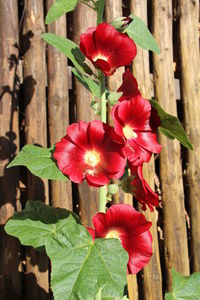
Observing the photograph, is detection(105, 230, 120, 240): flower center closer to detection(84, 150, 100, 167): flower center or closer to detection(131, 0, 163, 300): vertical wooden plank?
detection(84, 150, 100, 167): flower center

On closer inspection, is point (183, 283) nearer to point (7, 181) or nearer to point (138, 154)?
point (138, 154)

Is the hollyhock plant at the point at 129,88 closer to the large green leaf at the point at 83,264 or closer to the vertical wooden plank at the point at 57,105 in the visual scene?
the large green leaf at the point at 83,264

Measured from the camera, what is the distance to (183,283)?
1.64 meters

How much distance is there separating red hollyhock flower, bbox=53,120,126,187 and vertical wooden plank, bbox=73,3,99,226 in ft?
2.81

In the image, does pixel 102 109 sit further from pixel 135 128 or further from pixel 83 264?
pixel 83 264

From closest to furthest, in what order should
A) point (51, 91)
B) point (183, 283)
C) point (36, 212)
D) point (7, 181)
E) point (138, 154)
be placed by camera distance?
point (138, 154) < point (36, 212) < point (183, 283) < point (7, 181) < point (51, 91)

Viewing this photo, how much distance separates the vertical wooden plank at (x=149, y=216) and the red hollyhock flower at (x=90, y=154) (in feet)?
3.58

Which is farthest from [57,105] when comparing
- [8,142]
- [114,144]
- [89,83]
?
[114,144]

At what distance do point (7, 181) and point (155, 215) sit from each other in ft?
3.01

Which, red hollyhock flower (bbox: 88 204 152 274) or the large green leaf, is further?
red hollyhock flower (bbox: 88 204 152 274)

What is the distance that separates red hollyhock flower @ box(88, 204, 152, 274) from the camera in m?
1.25

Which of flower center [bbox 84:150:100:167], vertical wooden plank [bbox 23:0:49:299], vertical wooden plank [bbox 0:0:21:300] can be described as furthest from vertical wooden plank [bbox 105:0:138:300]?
flower center [bbox 84:150:100:167]

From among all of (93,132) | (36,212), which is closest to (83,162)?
(93,132)

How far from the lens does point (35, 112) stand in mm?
1952
